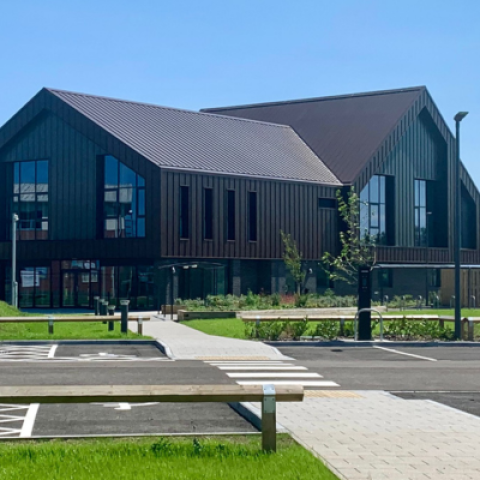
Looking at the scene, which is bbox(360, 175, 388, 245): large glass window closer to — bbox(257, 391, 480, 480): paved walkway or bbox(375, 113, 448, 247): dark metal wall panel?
bbox(375, 113, 448, 247): dark metal wall panel

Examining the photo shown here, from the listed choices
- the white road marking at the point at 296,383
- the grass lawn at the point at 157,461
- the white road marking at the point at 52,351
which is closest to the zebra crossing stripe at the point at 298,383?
the white road marking at the point at 296,383

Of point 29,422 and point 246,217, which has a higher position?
point 246,217

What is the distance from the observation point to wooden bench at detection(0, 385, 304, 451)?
8.67 m

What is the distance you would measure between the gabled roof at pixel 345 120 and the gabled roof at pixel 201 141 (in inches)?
47.1

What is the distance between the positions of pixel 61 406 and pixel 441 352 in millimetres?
13358

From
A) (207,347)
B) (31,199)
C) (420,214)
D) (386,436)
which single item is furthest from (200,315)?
(420,214)

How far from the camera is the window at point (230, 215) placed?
49875 mm

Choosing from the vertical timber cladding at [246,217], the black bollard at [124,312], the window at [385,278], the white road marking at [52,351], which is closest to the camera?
the white road marking at [52,351]

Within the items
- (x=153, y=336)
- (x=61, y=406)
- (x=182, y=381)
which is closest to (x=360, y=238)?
(x=153, y=336)

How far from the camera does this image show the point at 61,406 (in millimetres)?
12594

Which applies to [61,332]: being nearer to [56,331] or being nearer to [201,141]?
[56,331]

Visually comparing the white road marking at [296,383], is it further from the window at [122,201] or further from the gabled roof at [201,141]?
the window at [122,201]

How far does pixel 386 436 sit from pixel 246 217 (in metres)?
40.8

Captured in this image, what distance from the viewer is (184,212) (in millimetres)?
47969
